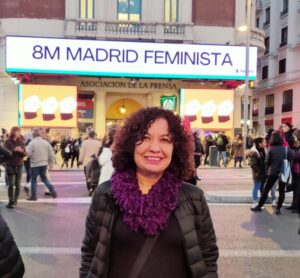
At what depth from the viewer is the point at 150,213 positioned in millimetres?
2166

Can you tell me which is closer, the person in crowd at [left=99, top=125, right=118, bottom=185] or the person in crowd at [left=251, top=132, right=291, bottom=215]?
the person in crowd at [left=99, top=125, right=118, bottom=185]

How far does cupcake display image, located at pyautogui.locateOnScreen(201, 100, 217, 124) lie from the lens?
81.5 feet

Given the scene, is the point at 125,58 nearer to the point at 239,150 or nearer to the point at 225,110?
the point at 225,110

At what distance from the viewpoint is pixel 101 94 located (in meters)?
25.3

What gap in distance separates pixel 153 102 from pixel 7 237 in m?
23.7

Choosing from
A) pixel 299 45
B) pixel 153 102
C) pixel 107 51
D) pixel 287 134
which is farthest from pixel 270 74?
pixel 287 134

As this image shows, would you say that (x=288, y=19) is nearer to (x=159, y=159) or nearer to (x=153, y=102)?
(x=153, y=102)

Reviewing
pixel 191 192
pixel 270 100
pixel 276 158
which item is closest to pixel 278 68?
pixel 270 100

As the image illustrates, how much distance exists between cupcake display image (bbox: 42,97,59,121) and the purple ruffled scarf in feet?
72.4

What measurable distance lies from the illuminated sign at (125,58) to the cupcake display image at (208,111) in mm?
1862

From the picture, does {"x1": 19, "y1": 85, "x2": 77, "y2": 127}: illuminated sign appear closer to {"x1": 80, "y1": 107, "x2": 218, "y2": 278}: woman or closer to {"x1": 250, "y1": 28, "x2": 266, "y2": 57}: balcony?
{"x1": 250, "y1": 28, "x2": 266, "y2": 57}: balcony

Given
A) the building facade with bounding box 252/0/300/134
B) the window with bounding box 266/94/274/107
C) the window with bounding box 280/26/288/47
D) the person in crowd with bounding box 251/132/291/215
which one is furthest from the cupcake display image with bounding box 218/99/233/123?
the window with bounding box 266/94/274/107

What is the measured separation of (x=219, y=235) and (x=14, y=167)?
486 cm

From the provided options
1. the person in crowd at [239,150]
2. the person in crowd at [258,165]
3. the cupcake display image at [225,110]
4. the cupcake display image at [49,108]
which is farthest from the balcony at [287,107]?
the person in crowd at [258,165]
